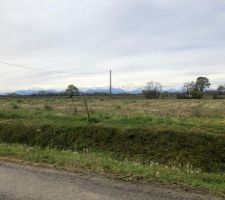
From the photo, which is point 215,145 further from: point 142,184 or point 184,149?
point 142,184

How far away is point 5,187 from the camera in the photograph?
7.53 m

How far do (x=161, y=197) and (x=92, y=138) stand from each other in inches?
329

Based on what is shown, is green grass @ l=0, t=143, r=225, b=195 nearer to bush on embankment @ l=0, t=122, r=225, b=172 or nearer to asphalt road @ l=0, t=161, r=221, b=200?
asphalt road @ l=0, t=161, r=221, b=200

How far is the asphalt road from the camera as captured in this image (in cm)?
677

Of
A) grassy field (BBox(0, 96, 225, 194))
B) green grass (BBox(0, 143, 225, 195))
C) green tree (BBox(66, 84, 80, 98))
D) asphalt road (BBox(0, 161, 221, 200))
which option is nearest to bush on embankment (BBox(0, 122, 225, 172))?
grassy field (BBox(0, 96, 225, 194))

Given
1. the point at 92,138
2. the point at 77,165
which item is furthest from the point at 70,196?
the point at 92,138

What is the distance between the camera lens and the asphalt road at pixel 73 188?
6.77 m

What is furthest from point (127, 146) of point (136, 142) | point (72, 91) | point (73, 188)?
point (72, 91)

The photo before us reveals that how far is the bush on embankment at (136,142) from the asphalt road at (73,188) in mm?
4556

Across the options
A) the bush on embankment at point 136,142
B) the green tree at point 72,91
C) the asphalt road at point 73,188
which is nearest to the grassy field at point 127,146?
the bush on embankment at point 136,142

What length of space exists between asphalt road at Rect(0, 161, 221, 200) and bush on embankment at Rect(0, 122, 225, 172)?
14.9ft

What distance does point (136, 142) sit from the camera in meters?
13.8

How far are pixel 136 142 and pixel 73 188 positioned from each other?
666 centimetres

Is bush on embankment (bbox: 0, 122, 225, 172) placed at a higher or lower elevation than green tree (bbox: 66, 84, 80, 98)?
lower
